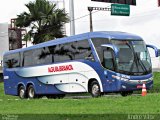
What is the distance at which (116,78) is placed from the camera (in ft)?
73.7

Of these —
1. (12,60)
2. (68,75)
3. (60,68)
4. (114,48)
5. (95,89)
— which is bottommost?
(95,89)

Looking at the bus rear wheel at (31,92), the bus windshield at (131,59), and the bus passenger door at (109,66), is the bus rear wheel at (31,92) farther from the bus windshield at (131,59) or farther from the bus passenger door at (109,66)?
the bus windshield at (131,59)

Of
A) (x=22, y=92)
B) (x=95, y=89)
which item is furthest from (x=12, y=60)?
(x=95, y=89)

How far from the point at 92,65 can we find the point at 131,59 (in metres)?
2.01

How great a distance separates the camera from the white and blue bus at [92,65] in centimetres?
2261

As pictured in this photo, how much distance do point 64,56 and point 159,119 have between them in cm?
1445

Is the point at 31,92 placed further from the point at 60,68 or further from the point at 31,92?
the point at 60,68

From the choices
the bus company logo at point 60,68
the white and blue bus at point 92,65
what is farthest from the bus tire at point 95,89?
the bus company logo at point 60,68

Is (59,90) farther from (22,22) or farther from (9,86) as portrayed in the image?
(22,22)

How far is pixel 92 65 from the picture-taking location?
23312 millimetres

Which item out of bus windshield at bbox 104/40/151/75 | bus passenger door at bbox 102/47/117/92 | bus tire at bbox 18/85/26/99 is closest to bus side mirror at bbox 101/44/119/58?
bus passenger door at bbox 102/47/117/92

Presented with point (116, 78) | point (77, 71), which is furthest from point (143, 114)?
point (77, 71)

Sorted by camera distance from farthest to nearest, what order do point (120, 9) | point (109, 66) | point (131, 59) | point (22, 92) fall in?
point (120, 9) → point (22, 92) → point (131, 59) → point (109, 66)

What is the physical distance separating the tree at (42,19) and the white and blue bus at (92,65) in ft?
51.3
